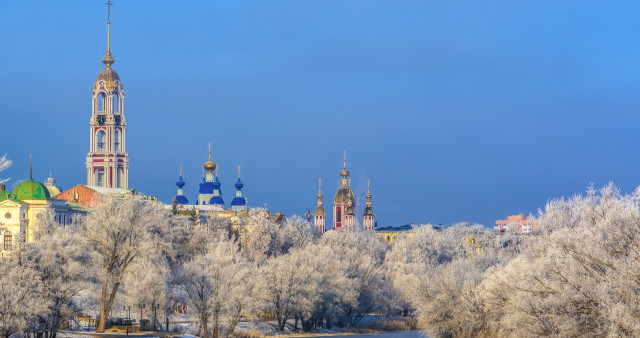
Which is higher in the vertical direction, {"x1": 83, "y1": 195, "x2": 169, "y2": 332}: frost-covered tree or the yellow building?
the yellow building

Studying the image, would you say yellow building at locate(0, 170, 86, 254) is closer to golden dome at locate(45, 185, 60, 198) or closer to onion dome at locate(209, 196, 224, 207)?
golden dome at locate(45, 185, 60, 198)

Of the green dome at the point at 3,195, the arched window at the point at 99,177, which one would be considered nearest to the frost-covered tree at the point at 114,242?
the green dome at the point at 3,195

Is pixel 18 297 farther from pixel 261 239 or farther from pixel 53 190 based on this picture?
pixel 53 190

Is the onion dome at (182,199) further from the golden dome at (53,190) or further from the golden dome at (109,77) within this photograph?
the golden dome at (53,190)

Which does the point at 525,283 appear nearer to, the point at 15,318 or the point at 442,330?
the point at 442,330

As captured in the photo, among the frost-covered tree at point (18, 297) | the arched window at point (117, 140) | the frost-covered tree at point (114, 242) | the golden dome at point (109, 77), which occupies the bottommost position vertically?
the frost-covered tree at point (18, 297)

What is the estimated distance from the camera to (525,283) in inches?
1960

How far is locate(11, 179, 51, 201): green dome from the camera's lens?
10725cm

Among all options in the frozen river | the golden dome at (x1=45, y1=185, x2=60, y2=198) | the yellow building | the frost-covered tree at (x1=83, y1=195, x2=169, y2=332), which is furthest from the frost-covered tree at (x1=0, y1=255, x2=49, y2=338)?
the golden dome at (x1=45, y1=185, x2=60, y2=198)

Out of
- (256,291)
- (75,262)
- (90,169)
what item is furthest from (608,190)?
(90,169)

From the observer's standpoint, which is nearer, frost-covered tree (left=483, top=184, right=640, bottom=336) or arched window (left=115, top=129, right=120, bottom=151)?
frost-covered tree (left=483, top=184, right=640, bottom=336)

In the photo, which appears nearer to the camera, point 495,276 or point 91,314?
point 495,276

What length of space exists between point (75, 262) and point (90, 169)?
99.9 m

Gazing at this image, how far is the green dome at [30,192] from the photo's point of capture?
107 m
